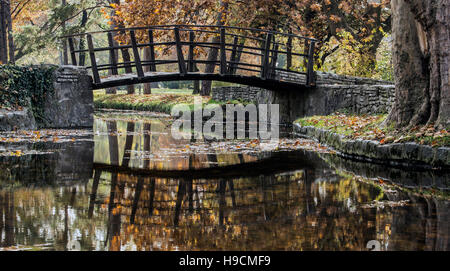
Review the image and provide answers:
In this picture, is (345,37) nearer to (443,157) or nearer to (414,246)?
(443,157)

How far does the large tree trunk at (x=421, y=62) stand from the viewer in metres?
9.17

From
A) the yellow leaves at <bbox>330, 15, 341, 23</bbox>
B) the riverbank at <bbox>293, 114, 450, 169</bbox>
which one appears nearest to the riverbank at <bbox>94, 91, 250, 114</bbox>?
the yellow leaves at <bbox>330, 15, 341, 23</bbox>

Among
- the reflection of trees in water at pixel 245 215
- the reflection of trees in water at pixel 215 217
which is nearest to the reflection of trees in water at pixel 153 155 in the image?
the reflection of trees in water at pixel 245 215

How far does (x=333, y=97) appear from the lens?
18422mm

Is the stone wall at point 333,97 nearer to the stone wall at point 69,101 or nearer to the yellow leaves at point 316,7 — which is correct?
the yellow leaves at point 316,7

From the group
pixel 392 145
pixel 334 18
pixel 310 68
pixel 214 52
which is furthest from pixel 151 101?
pixel 392 145

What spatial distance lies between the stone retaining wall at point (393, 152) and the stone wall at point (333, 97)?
208 inches

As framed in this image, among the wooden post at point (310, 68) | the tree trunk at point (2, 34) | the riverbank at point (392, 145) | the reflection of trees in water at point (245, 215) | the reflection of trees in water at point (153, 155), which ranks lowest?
the reflection of trees in water at point (245, 215)

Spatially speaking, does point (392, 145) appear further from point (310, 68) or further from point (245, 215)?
point (310, 68)

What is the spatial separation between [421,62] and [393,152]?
1887mm

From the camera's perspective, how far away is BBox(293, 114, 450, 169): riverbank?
840cm

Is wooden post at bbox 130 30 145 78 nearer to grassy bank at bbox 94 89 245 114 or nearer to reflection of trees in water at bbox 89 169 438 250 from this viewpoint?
grassy bank at bbox 94 89 245 114

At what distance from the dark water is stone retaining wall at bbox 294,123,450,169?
51 centimetres

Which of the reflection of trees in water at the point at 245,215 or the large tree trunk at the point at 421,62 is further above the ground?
the large tree trunk at the point at 421,62
